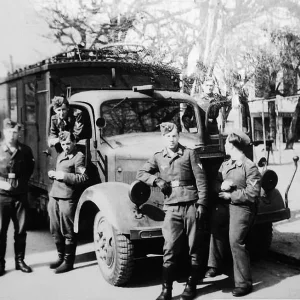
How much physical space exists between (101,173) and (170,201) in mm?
1360

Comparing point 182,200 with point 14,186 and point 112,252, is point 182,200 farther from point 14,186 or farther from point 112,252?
point 14,186

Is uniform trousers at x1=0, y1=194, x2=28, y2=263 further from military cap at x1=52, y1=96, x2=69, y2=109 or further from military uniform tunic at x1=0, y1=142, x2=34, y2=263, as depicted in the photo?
military cap at x1=52, y1=96, x2=69, y2=109

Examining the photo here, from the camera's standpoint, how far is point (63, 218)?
16.0 ft

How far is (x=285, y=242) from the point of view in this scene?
18.4 feet

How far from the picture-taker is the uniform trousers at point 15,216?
15.7 feet

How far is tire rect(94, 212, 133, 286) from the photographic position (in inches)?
165

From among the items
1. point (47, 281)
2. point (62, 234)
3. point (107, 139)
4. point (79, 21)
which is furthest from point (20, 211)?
point (79, 21)

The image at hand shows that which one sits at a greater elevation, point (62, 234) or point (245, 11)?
point (245, 11)

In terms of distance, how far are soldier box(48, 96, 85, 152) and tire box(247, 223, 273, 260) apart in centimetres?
220

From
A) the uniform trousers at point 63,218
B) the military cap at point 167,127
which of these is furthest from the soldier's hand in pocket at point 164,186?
the uniform trousers at point 63,218

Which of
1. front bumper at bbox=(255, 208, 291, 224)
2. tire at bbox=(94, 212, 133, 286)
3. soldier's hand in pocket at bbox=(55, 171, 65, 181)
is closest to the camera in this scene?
tire at bbox=(94, 212, 133, 286)

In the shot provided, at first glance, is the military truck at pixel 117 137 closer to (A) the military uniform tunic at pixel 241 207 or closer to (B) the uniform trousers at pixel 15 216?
(A) the military uniform tunic at pixel 241 207

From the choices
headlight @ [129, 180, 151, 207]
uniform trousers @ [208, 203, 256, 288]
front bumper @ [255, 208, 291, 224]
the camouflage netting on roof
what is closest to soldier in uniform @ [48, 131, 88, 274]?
headlight @ [129, 180, 151, 207]

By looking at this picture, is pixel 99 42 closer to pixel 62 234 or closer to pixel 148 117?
pixel 148 117
